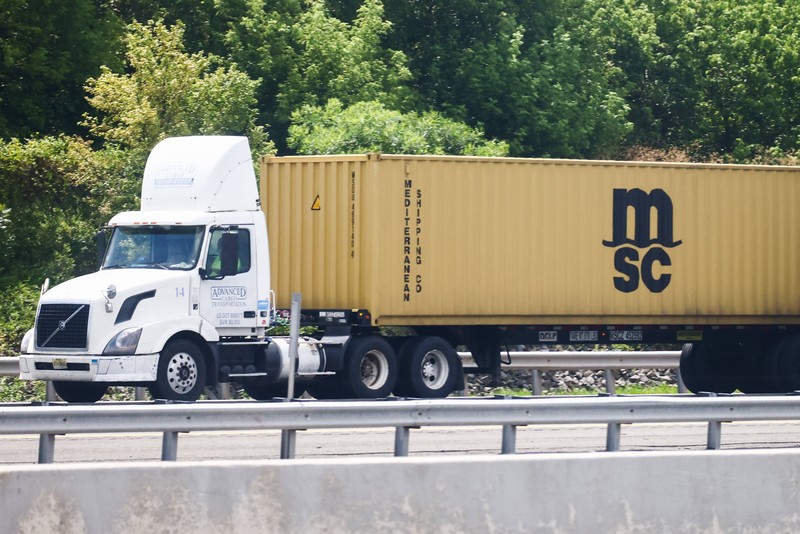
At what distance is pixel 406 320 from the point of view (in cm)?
1792

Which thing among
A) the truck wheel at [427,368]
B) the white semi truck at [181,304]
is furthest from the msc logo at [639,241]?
the white semi truck at [181,304]

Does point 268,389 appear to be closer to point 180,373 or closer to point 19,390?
point 180,373

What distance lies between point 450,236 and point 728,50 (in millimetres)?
27871

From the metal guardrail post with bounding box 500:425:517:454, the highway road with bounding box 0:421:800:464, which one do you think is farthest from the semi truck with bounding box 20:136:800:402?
the metal guardrail post with bounding box 500:425:517:454

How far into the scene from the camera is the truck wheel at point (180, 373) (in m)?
15.6

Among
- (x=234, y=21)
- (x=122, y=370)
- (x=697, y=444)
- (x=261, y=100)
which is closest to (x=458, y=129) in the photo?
(x=261, y=100)

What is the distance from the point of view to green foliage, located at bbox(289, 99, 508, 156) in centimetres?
2673

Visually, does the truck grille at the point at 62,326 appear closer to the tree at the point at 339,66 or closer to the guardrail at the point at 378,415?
the guardrail at the point at 378,415

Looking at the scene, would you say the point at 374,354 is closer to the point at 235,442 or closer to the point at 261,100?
the point at 235,442

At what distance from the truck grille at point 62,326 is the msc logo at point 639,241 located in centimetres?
740

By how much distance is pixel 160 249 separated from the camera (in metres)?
16.5

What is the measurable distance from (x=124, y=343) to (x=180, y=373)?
31.3 inches

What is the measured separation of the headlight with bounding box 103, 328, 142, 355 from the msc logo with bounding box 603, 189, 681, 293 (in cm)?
690

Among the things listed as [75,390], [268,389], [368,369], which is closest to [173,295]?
[75,390]
